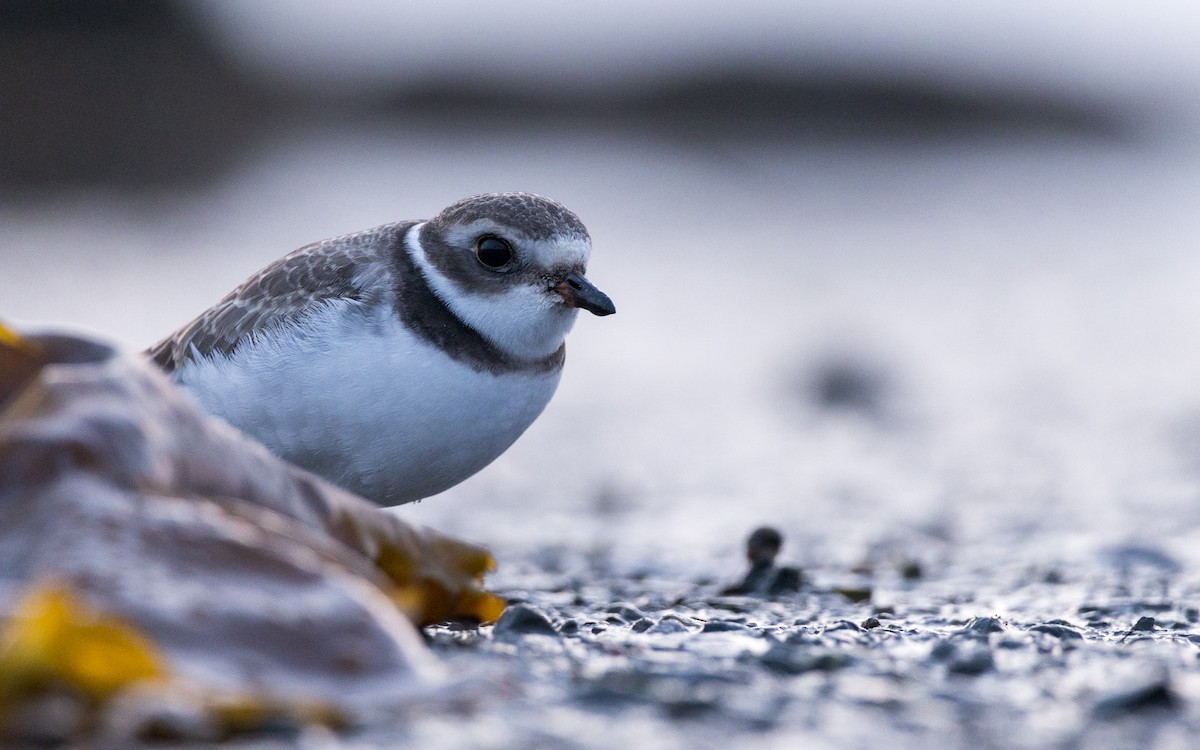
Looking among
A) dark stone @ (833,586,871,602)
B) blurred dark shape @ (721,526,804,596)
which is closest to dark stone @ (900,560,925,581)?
dark stone @ (833,586,871,602)

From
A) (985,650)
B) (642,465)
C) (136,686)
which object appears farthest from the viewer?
(642,465)

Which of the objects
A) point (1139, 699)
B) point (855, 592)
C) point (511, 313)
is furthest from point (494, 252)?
point (1139, 699)

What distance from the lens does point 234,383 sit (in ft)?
12.8

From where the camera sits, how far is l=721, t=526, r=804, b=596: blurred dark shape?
4.28 meters

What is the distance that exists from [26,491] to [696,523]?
3.72 metres

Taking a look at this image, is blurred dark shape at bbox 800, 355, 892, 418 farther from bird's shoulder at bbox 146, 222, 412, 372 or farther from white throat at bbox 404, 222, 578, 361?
bird's shoulder at bbox 146, 222, 412, 372

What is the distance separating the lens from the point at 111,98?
2058 centimetres

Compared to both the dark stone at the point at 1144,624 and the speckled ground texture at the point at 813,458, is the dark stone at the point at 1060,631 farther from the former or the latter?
the dark stone at the point at 1144,624

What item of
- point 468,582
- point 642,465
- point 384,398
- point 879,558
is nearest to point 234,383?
point 384,398

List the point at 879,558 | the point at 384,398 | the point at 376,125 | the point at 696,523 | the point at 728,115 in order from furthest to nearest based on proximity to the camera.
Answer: the point at 728,115
the point at 376,125
the point at 696,523
the point at 879,558
the point at 384,398

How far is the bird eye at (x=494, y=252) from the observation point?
4.02 meters

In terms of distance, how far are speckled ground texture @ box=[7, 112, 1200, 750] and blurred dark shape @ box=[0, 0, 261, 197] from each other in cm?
135

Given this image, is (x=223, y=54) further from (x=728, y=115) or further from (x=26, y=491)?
(x=26, y=491)

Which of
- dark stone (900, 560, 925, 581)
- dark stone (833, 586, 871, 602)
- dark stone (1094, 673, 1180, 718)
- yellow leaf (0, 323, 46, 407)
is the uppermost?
dark stone (900, 560, 925, 581)
